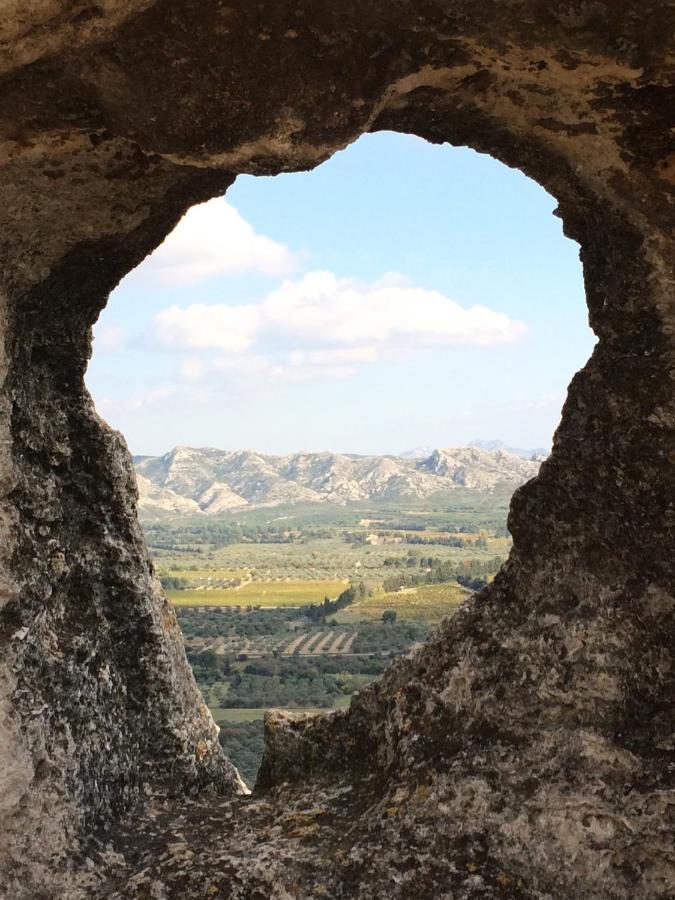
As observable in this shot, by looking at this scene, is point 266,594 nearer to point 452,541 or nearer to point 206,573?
point 206,573

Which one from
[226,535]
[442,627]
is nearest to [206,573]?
[226,535]

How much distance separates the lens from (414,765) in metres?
5.85

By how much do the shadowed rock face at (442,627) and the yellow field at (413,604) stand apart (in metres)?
49.9

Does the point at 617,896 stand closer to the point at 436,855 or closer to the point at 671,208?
the point at 436,855

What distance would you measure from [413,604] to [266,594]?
2995 centimetres

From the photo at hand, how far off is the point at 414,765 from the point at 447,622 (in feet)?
3.53

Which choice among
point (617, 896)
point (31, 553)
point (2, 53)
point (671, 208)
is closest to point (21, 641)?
point (31, 553)

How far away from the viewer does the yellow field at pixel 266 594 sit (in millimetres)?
88031

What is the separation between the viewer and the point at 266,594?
9550 cm

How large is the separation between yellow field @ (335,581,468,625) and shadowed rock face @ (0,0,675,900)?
164 ft

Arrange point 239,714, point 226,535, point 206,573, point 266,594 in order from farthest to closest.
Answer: point 226,535 → point 206,573 → point 266,594 → point 239,714

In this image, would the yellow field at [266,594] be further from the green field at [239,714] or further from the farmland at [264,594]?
the green field at [239,714]

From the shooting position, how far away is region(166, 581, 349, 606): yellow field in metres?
88.0

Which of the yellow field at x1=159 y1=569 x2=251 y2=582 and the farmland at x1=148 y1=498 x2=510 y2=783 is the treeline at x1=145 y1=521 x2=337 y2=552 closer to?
the farmland at x1=148 y1=498 x2=510 y2=783
